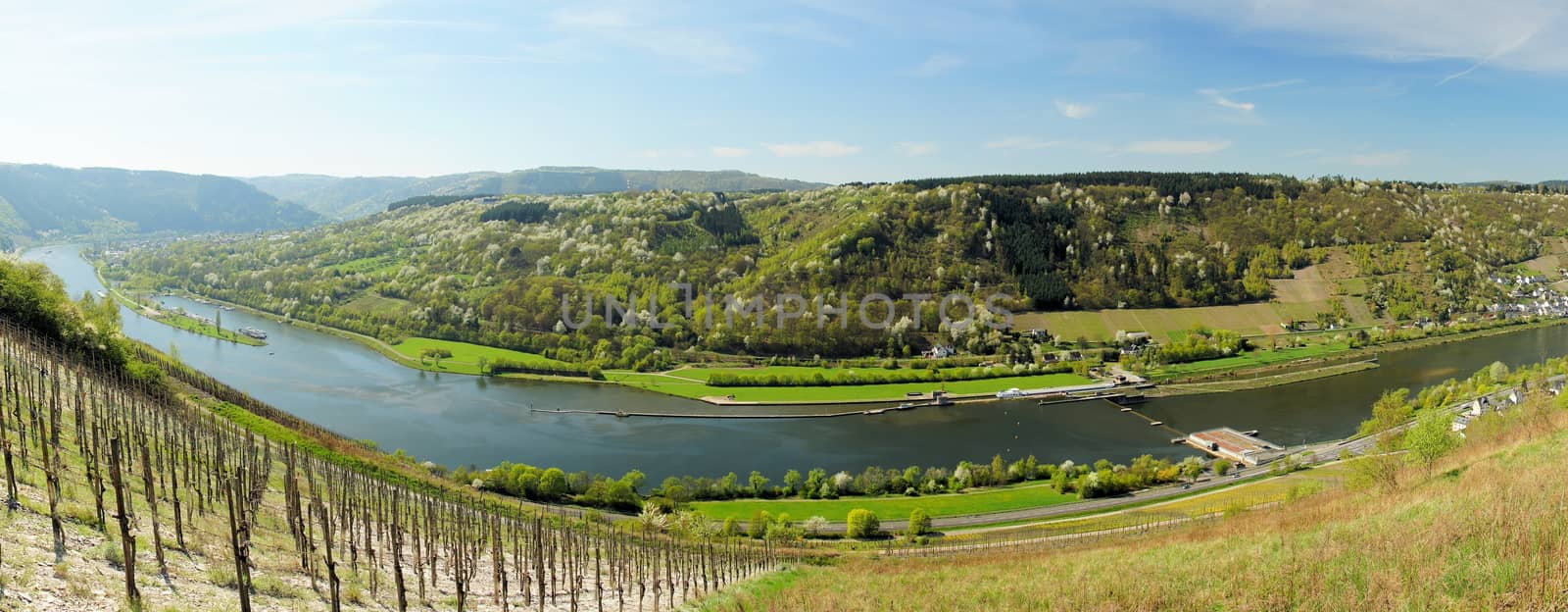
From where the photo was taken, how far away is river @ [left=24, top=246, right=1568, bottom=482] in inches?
1844

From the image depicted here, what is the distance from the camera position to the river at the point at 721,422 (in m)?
46.8

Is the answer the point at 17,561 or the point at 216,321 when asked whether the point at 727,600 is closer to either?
the point at 17,561

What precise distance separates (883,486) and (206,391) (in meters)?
36.7

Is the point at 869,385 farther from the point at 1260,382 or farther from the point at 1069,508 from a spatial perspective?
the point at 1260,382

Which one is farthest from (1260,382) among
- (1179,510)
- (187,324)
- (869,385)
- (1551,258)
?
(187,324)

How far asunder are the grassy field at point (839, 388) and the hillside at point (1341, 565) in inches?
1738

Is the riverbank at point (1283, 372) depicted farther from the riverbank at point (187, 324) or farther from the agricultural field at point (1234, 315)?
the riverbank at point (187, 324)

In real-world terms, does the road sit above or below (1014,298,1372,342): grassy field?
below

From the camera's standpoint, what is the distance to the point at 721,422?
→ 56.2m

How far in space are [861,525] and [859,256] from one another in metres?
65.0

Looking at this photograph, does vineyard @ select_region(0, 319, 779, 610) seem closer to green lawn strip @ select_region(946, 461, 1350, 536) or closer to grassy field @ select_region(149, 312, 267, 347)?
green lawn strip @ select_region(946, 461, 1350, 536)

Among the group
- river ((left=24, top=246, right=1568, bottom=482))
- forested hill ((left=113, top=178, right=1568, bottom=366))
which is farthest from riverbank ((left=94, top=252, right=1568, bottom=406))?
forested hill ((left=113, top=178, right=1568, bottom=366))

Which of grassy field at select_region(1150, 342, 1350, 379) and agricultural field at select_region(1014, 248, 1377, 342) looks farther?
agricultural field at select_region(1014, 248, 1377, 342)

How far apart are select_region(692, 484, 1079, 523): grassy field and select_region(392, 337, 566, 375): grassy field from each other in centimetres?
4118
